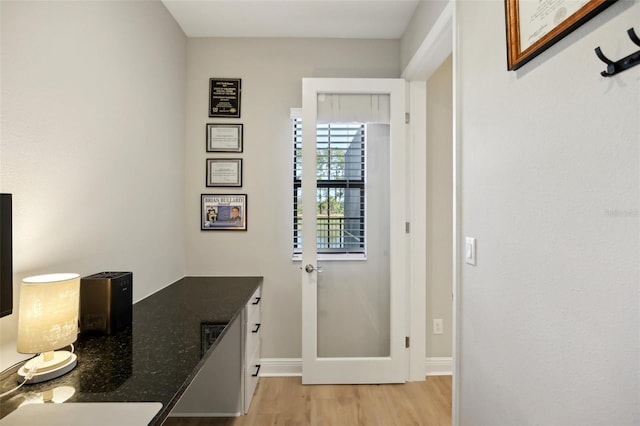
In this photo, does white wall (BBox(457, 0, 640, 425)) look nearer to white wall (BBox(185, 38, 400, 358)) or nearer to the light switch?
the light switch

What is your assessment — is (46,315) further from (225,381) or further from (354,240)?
(354,240)

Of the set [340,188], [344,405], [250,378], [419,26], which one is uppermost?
[419,26]

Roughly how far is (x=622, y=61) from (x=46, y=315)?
172 cm

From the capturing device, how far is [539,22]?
92cm

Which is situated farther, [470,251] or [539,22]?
[470,251]

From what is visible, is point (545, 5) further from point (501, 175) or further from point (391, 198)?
point (391, 198)

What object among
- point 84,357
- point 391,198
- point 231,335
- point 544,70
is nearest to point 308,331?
point 231,335

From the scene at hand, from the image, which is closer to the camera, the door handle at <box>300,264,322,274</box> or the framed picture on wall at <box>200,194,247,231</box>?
the door handle at <box>300,264,322,274</box>

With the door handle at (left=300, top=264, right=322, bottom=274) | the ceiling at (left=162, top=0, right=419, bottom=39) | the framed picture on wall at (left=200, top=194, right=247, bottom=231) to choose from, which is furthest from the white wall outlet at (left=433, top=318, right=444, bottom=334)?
the ceiling at (left=162, top=0, right=419, bottom=39)

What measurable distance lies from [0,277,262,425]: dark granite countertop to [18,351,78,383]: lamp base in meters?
0.02

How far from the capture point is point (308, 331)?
243 centimetres

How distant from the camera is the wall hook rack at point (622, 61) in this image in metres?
0.62

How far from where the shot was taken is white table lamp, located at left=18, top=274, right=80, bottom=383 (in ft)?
3.31

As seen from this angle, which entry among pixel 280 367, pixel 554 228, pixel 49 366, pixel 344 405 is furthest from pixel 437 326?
pixel 49 366
